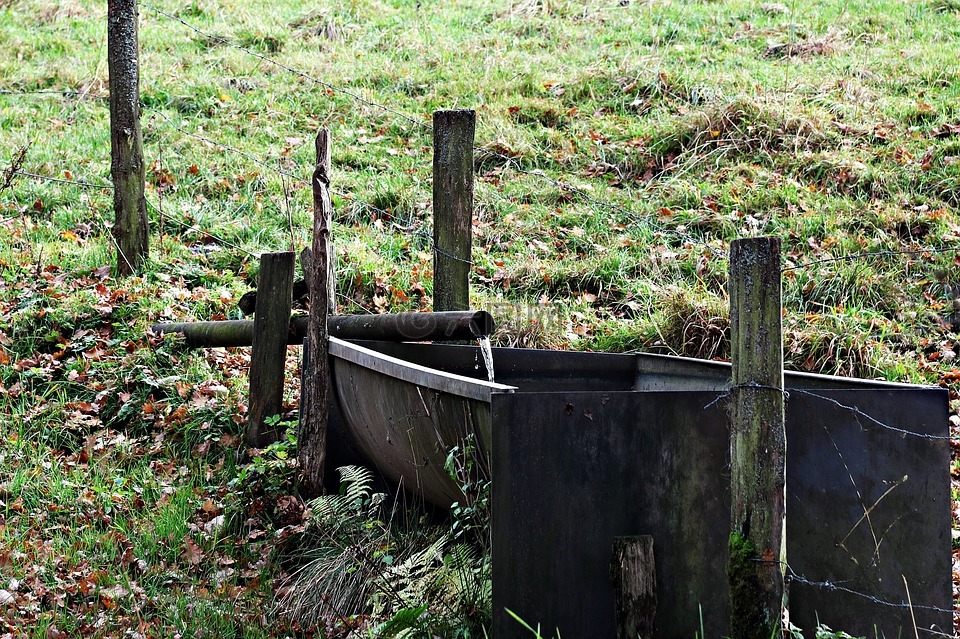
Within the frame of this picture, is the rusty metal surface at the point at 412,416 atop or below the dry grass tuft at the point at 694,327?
below

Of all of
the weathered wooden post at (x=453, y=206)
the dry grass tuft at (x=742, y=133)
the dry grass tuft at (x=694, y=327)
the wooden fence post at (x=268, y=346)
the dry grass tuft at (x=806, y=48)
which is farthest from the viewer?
the dry grass tuft at (x=806, y=48)

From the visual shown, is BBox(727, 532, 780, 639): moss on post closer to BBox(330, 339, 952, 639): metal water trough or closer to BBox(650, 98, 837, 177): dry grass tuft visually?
BBox(330, 339, 952, 639): metal water trough

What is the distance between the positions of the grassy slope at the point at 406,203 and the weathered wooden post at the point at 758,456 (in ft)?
6.47

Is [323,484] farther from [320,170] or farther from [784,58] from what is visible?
[784,58]

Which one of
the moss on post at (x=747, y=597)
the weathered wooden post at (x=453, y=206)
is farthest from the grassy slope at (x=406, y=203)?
the moss on post at (x=747, y=597)

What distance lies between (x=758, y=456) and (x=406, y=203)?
6664mm

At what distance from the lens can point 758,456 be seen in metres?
2.91

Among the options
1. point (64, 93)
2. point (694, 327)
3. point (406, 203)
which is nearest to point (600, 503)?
point (694, 327)

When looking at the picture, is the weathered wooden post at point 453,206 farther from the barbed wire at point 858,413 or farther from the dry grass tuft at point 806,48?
the dry grass tuft at point 806,48

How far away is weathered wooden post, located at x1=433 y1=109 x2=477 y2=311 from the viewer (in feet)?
18.6

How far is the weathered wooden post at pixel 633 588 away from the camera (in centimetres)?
315

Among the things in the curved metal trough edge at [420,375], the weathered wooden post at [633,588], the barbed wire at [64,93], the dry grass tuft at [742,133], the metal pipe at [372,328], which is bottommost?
the weathered wooden post at [633,588]

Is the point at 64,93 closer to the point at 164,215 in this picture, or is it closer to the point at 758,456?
the point at 164,215

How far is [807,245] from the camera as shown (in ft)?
26.1
